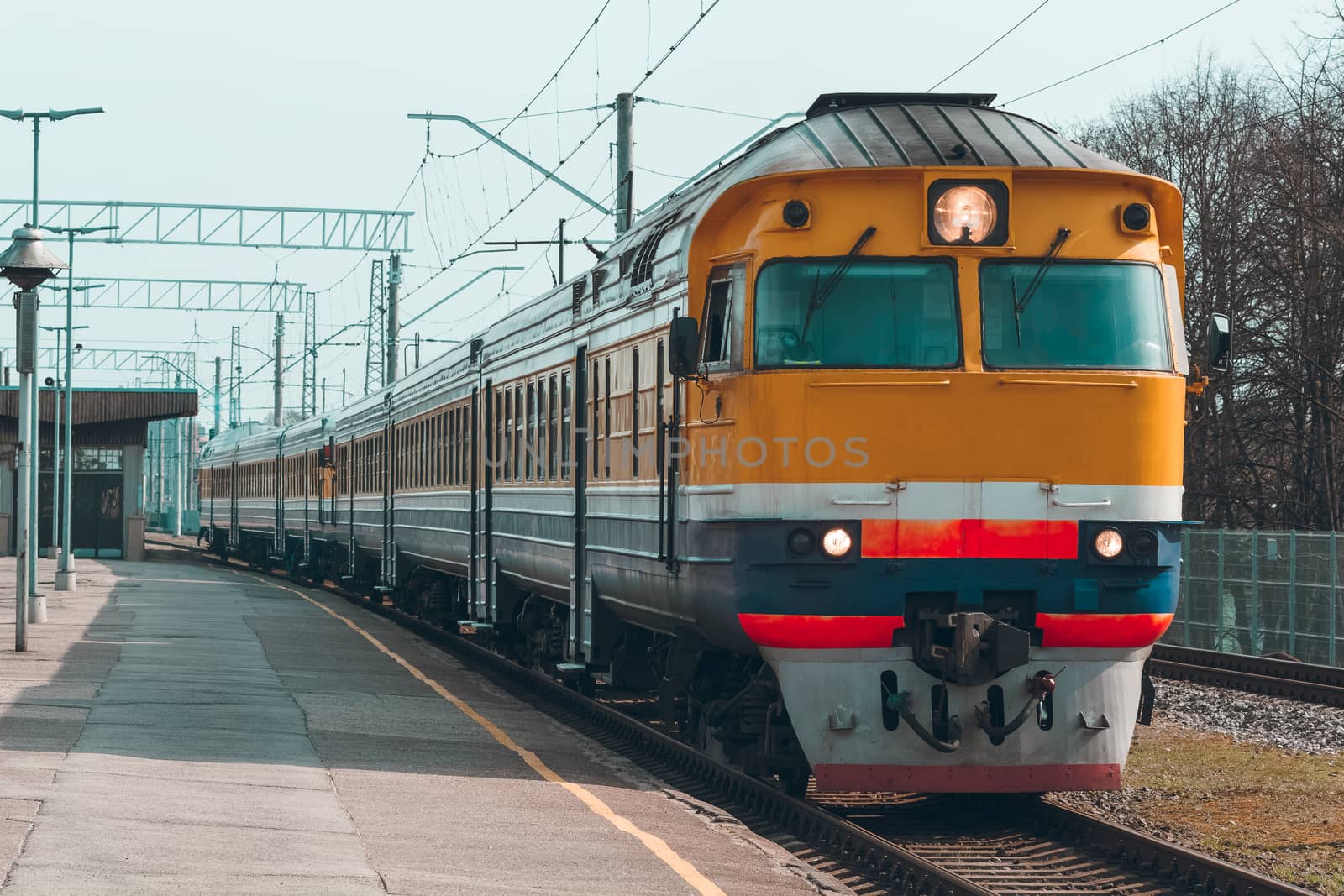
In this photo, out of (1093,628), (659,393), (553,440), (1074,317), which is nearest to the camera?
(1093,628)

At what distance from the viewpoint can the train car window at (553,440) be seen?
14484mm

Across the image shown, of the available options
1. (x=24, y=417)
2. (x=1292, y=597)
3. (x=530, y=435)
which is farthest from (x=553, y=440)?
(x=1292, y=597)

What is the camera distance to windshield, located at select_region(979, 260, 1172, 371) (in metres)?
9.59

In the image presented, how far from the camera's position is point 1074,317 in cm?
965

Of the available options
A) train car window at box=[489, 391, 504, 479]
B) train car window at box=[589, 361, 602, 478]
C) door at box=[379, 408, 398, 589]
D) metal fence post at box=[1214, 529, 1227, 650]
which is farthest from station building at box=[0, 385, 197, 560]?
train car window at box=[589, 361, 602, 478]

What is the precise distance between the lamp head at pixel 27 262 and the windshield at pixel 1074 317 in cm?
1073

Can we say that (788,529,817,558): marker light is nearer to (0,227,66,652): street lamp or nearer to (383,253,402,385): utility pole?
(0,227,66,652): street lamp

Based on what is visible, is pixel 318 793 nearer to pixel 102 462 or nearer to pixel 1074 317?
pixel 1074 317

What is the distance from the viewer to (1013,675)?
9438 mm

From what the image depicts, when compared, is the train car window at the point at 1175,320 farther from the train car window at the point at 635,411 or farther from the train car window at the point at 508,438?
the train car window at the point at 508,438

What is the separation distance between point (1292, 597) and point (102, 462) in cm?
3362

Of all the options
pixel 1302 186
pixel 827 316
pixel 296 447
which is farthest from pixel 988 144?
pixel 296 447

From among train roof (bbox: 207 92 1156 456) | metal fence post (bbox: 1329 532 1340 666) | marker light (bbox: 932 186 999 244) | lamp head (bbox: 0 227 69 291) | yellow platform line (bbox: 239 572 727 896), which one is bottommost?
yellow platform line (bbox: 239 572 727 896)

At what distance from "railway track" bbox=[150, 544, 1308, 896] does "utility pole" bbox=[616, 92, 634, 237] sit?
11069 mm
